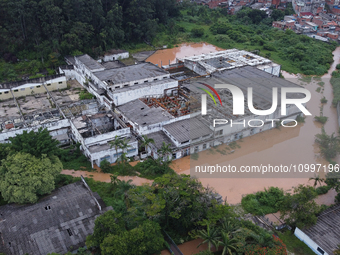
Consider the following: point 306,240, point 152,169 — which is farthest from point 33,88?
point 306,240

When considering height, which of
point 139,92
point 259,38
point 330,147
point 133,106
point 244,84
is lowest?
point 330,147

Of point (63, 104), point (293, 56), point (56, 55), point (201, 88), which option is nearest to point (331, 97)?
point (293, 56)

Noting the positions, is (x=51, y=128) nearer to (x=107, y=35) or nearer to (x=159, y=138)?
(x=159, y=138)

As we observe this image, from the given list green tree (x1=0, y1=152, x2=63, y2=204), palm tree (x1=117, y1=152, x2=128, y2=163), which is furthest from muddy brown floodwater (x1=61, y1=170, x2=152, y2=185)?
green tree (x1=0, y1=152, x2=63, y2=204)

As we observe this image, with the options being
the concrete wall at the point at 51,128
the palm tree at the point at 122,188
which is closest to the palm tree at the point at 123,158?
the palm tree at the point at 122,188

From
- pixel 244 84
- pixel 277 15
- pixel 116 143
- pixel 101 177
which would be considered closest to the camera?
pixel 116 143

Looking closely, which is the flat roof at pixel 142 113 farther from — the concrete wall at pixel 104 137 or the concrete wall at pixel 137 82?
the concrete wall at pixel 137 82
